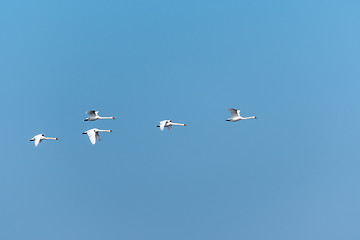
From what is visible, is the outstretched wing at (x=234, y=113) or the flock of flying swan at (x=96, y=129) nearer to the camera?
the flock of flying swan at (x=96, y=129)

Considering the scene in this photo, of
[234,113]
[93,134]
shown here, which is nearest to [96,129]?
[93,134]

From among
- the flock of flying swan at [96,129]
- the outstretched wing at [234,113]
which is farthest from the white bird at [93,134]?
the outstretched wing at [234,113]

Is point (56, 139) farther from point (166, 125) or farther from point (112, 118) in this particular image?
point (166, 125)

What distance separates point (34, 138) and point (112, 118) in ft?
46.2

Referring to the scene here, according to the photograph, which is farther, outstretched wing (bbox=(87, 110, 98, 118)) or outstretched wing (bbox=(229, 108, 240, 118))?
outstretched wing (bbox=(87, 110, 98, 118))

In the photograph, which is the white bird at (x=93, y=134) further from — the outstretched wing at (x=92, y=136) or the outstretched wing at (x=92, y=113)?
the outstretched wing at (x=92, y=113)

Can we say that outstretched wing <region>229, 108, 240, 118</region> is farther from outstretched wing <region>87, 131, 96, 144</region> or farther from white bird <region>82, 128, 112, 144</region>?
outstretched wing <region>87, 131, 96, 144</region>

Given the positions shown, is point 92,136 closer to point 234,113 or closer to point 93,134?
point 93,134

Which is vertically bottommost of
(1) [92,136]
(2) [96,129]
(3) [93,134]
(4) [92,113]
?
(1) [92,136]

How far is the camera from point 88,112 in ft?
389

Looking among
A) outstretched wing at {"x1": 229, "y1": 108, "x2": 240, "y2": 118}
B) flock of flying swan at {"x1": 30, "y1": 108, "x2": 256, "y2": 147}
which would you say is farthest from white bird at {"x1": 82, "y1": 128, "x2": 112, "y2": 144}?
outstretched wing at {"x1": 229, "y1": 108, "x2": 240, "y2": 118}

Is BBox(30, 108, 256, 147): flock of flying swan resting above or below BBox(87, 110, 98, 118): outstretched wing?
below

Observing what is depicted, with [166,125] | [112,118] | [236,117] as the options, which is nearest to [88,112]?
[112,118]

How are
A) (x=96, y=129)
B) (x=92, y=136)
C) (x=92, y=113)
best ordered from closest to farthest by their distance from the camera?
(x=92, y=136) < (x=96, y=129) < (x=92, y=113)
